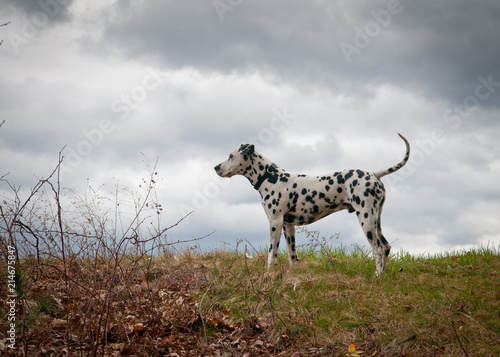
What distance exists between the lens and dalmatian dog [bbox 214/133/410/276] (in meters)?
7.99

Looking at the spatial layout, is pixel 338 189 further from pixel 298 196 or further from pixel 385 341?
Result: pixel 385 341

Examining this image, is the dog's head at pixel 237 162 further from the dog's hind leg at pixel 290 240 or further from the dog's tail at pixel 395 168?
the dog's tail at pixel 395 168

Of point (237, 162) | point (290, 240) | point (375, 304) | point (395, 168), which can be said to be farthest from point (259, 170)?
point (375, 304)

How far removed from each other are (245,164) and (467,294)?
4.86 metres

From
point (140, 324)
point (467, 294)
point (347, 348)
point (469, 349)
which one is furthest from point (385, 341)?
point (140, 324)

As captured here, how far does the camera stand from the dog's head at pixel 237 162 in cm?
905

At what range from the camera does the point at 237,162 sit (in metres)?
9.06

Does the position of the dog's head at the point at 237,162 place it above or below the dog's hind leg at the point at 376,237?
above

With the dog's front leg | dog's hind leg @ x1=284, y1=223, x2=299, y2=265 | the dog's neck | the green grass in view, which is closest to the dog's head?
the dog's neck

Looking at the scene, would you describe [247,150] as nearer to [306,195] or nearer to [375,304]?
[306,195]

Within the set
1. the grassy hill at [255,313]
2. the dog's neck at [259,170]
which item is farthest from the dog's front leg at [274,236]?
the dog's neck at [259,170]

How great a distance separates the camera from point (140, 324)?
5.56m

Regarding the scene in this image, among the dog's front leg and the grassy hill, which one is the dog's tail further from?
the dog's front leg

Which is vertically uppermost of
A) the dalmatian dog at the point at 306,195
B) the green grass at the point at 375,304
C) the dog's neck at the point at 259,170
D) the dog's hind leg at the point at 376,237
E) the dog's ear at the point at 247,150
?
the dog's ear at the point at 247,150
